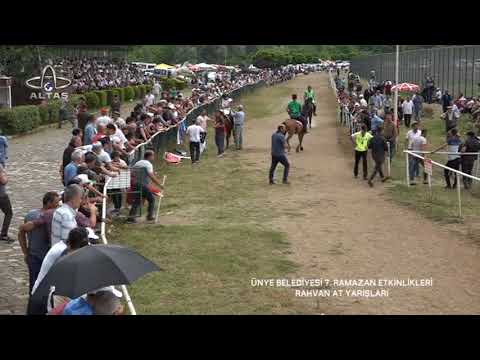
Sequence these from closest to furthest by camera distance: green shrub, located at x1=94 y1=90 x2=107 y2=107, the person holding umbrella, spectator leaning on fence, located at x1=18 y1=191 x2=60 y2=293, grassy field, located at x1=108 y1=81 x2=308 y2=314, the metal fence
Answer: the person holding umbrella
spectator leaning on fence, located at x1=18 y1=191 x2=60 y2=293
grassy field, located at x1=108 y1=81 x2=308 y2=314
the metal fence
green shrub, located at x1=94 y1=90 x2=107 y2=107

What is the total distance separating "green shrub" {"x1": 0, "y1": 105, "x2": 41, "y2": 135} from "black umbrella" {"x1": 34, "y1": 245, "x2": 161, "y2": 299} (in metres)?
20.6

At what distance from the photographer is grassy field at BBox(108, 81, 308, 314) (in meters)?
9.20

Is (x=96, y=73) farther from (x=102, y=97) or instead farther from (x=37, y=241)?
(x=37, y=241)

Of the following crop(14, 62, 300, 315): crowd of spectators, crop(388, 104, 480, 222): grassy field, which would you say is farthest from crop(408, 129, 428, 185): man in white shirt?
crop(14, 62, 300, 315): crowd of spectators

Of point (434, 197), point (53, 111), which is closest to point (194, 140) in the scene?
point (434, 197)

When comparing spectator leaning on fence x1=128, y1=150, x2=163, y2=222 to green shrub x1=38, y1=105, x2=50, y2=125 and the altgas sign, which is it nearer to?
the altgas sign

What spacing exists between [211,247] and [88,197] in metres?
2.19

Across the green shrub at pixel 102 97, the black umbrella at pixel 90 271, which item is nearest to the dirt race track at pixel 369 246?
the black umbrella at pixel 90 271

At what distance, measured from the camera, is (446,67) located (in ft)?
121

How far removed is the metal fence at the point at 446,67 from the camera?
107 ft

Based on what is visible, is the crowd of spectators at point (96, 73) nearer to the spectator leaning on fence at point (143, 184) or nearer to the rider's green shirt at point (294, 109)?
the rider's green shirt at point (294, 109)

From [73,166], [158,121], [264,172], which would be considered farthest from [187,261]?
[158,121]

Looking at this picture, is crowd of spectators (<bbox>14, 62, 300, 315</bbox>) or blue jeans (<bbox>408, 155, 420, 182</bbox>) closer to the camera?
crowd of spectators (<bbox>14, 62, 300, 315</bbox>)

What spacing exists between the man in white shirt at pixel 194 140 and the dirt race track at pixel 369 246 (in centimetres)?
285
